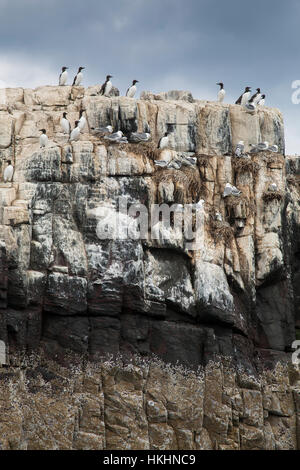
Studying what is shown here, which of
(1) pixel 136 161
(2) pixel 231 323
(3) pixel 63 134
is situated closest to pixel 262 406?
(2) pixel 231 323

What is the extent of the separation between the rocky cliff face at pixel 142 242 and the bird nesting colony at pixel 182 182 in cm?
6

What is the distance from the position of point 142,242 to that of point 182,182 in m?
3.42

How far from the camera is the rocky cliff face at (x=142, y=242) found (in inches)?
1601

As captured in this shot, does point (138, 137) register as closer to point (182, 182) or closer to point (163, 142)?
point (163, 142)

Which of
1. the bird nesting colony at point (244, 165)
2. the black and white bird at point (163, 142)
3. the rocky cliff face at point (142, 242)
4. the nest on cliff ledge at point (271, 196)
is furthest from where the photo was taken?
the bird nesting colony at point (244, 165)

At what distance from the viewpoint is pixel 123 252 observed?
4184cm

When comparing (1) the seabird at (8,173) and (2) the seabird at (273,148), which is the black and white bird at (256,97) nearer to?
(2) the seabird at (273,148)

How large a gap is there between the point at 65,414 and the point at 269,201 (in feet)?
44.6

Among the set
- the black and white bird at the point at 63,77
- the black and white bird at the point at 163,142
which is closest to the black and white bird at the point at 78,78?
the black and white bird at the point at 63,77

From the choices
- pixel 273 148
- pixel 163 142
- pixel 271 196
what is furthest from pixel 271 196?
pixel 163 142

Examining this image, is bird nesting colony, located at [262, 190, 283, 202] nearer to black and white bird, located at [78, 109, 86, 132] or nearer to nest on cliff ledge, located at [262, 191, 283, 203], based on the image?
nest on cliff ledge, located at [262, 191, 283, 203]

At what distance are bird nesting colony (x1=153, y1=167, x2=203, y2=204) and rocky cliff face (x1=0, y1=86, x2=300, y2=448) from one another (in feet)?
0.19

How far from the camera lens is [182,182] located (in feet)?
145
